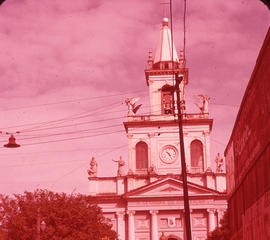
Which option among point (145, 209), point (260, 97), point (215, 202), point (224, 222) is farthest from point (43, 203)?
point (260, 97)

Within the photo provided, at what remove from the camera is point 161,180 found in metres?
58.9

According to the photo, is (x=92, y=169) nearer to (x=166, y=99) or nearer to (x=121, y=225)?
(x=121, y=225)

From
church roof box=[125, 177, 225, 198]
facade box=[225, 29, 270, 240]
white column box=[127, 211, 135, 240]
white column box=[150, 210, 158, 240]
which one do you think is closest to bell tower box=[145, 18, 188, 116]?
church roof box=[125, 177, 225, 198]

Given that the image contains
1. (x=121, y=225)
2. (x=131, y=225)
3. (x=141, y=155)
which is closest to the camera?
(x=131, y=225)

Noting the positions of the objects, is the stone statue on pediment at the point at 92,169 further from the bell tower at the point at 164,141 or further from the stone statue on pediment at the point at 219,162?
the stone statue on pediment at the point at 219,162

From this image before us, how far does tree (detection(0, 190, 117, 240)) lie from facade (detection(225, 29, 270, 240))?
20937mm

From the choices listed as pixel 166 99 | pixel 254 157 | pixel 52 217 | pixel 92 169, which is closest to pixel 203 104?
pixel 166 99

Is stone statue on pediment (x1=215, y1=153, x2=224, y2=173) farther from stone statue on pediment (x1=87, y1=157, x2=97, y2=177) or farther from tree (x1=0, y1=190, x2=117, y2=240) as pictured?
tree (x1=0, y1=190, x2=117, y2=240)

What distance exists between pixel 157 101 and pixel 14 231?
2866 centimetres

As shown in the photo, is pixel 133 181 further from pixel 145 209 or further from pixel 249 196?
pixel 249 196

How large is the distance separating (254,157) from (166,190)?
143 feet

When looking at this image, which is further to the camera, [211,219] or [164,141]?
[164,141]

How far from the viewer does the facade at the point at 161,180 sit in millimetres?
59188

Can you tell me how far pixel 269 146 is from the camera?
14.0 metres
